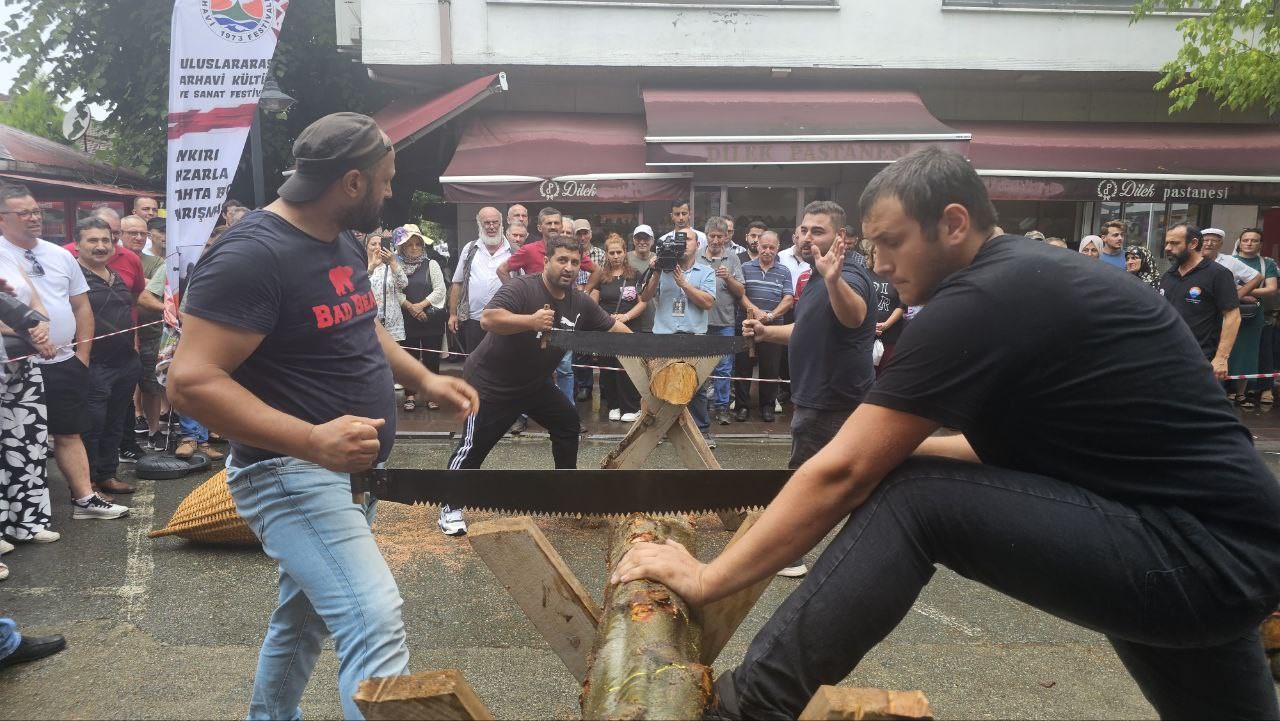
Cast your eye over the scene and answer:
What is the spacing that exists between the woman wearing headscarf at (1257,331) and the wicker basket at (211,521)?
34.0 feet

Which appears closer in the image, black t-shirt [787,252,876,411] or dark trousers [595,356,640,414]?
black t-shirt [787,252,876,411]

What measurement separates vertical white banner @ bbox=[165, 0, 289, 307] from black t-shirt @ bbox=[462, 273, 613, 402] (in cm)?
257

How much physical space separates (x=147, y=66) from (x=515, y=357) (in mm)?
12524

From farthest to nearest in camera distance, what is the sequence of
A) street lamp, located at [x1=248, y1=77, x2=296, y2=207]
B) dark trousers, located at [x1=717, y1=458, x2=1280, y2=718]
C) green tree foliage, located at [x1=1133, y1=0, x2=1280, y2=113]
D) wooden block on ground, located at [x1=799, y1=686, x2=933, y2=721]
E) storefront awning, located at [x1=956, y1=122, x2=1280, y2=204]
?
storefront awning, located at [x1=956, y1=122, x2=1280, y2=204], green tree foliage, located at [x1=1133, y1=0, x2=1280, y2=113], street lamp, located at [x1=248, y1=77, x2=296, y2=207], dark trousers, located at [x1=717, y1=458, x2=1280, y2=718], wooden block on ground, located at [x1=799, y1=686, x2=933, y2=721]

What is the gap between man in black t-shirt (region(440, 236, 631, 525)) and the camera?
530cm

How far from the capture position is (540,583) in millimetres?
2592

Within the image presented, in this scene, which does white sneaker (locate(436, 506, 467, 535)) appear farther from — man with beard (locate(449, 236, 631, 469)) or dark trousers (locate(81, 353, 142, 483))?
dark trousers (locate(81, 353, 142, 483))

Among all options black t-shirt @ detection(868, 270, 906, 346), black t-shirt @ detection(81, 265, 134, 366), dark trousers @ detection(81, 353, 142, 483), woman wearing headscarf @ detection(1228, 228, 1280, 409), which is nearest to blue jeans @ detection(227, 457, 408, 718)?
dark trousers @ detection(81, 353, 142, 483)

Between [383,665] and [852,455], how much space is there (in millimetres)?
1419

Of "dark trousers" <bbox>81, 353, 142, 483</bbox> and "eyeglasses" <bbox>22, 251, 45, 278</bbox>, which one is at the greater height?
"eyeglasses" <bbox>22, 251, 45, 278</bbox>

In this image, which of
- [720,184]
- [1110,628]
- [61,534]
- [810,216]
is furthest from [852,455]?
[720,184]

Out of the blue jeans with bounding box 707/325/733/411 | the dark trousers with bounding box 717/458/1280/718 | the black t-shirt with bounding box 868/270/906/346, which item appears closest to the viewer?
the dark trousers with bounding box 717/458/1280/718

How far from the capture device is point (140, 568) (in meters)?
4.86

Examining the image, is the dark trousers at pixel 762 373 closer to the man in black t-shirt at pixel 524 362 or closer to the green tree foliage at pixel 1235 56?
the man in black t-shirt at pixel 524 362
